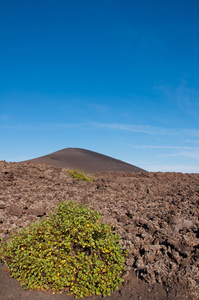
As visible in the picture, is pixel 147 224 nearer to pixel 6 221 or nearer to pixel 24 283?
pixel 24 283

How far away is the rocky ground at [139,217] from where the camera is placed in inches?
178

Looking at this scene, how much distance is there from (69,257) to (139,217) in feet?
9.85

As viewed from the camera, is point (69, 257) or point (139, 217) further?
point (139, 217)

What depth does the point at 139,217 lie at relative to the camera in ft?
22.5

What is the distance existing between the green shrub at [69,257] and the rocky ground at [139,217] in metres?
0.44

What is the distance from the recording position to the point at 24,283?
4355 mm

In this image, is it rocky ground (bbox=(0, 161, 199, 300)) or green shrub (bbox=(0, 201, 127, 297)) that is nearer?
green shrub (bbox=(0, 201, 127, 297))

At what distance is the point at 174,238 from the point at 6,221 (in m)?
4.55

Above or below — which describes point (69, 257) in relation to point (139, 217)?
below

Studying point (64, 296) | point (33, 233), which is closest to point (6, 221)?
point (33, 233)

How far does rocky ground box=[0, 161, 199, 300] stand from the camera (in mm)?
4523

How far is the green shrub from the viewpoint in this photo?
13.9ft

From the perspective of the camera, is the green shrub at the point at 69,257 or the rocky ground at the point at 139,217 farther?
the rocky ground at the point at 139,217

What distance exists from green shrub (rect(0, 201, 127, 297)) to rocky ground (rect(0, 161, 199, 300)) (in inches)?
17.4
